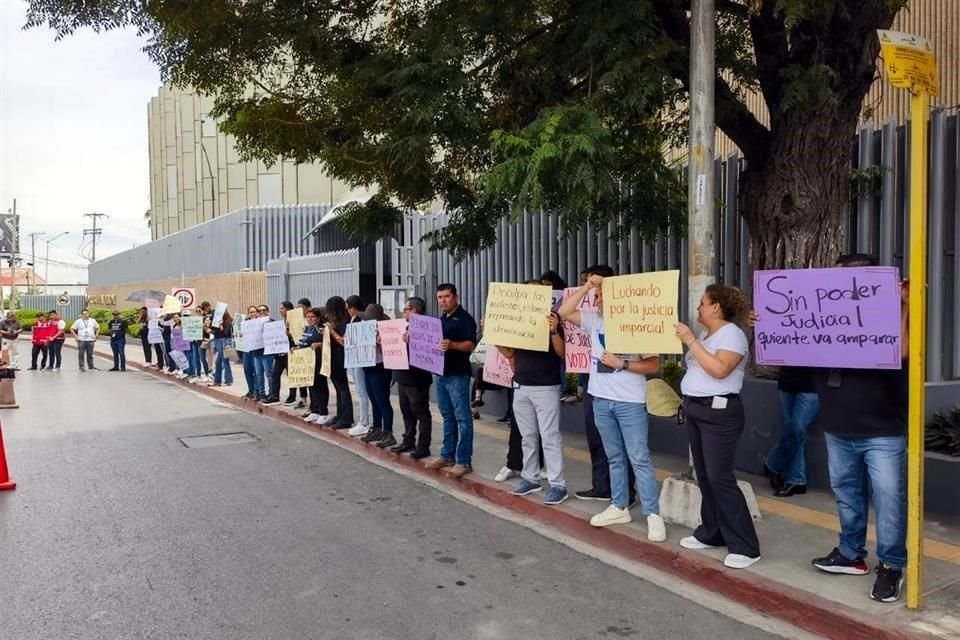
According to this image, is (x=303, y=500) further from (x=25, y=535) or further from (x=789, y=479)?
(x=789, y=479)

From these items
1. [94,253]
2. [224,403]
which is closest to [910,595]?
[224,403]

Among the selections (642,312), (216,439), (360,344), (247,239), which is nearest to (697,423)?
(642,312)

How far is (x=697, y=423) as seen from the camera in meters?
5.24

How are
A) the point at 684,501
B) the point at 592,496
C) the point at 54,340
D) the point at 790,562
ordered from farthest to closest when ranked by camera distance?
1. the point at 54,340
2. the point at 592,496
3. the point at 684,501
4. the point at 790,562

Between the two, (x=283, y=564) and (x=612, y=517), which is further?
(x=612, y=517)

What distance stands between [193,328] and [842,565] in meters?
15.8

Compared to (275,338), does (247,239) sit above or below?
above

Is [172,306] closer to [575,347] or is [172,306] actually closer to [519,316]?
[519,316]

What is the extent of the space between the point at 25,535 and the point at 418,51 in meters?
5.34

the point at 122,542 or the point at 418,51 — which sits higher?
the point at 418,51

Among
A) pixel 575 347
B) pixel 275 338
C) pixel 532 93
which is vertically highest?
pixel 532 93

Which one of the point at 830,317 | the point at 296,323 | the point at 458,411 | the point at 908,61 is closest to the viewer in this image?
the point at 908,61

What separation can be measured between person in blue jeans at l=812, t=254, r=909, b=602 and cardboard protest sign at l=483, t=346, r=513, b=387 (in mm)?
3591

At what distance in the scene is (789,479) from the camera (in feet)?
22.9
